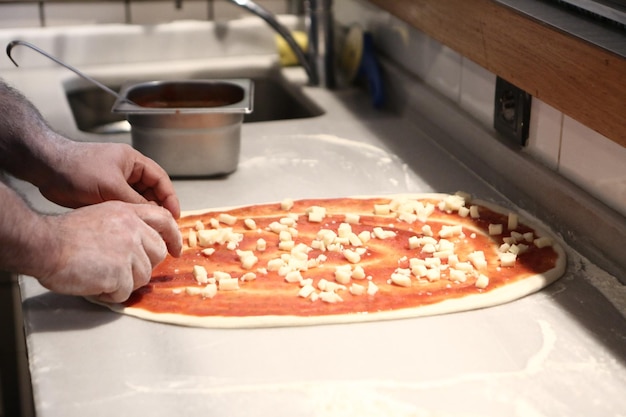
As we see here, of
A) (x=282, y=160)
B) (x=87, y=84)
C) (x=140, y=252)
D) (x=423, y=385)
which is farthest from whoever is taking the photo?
(x=87, y=84)

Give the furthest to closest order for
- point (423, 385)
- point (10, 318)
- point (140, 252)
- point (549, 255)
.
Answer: point (10, 318) → point (549, 255) → point (140, 252) → point (423, 385)

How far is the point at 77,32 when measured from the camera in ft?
6.79

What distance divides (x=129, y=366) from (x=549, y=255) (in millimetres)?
572

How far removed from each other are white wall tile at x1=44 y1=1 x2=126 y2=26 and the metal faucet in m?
0.40

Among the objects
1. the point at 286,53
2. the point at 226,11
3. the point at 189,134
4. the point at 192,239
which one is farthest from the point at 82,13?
the point at 192,239

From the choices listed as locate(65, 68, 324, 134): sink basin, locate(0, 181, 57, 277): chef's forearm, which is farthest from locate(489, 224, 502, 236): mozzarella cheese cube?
locate(65, 68, 324, 134): sink basin

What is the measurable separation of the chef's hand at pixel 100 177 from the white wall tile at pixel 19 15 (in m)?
1.00

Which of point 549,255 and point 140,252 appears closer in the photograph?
point 140,252

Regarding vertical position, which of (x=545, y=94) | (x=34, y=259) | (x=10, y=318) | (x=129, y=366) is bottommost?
(x=10, y=318)

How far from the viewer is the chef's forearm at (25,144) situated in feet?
4.00

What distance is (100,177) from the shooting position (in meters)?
1.21

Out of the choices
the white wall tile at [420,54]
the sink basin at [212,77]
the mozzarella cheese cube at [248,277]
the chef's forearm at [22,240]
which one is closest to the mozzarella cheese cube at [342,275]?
the mozzarella cheese cube at [248,277]

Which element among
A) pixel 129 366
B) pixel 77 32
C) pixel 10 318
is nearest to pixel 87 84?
pixel 77 32

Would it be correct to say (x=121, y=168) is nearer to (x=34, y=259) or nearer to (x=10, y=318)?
(x=34, y=259)
